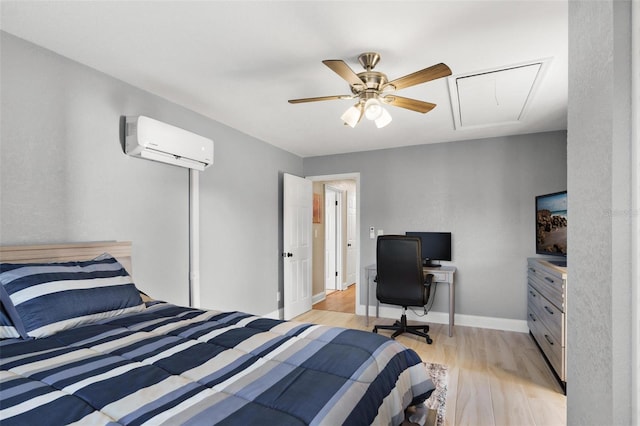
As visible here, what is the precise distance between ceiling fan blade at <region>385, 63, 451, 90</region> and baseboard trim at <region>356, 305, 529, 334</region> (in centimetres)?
337

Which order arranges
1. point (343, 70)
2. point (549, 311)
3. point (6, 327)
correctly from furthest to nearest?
point (549, 311) < point (343, 70) < point (6, 327)

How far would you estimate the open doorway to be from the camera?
573cm

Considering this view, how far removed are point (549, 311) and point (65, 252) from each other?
3.82 meters

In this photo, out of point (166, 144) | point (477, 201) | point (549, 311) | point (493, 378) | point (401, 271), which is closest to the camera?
point (166, 144)

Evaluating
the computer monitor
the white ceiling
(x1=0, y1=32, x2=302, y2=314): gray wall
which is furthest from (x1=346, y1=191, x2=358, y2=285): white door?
the white ceiling

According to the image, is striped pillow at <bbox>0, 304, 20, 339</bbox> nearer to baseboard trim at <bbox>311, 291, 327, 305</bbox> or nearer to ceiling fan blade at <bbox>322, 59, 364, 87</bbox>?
ceiling fan blade at <bbox>322, 59, 364, 87</bbox>

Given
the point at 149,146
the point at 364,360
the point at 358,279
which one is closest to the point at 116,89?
the point at 149,146

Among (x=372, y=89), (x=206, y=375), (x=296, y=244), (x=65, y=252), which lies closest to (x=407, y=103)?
(x=372, y=89)

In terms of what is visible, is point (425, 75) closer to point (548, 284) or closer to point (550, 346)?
point (548, 284)

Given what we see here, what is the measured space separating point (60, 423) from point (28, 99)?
6.56 ft

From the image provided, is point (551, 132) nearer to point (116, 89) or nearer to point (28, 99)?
point (116, 89)

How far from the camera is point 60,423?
92 centimetres

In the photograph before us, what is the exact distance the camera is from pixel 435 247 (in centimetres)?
439

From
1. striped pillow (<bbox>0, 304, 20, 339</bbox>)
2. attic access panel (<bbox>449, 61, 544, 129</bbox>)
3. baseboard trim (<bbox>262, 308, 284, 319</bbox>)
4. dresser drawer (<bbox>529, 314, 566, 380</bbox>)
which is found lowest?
baseboard trim (<bbox>262, 308, 284, 319</bbox>)
